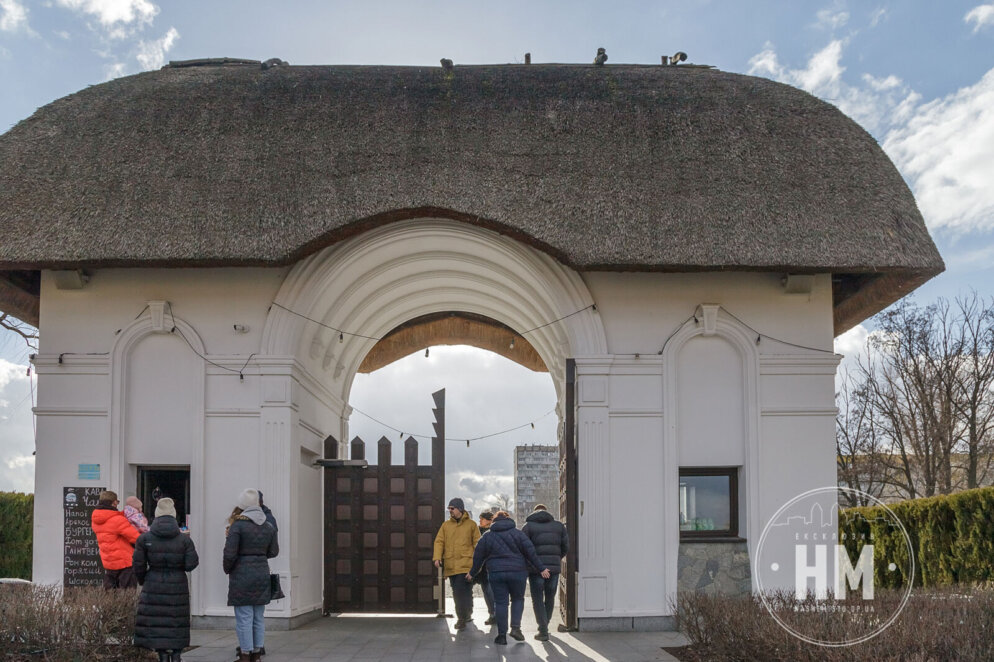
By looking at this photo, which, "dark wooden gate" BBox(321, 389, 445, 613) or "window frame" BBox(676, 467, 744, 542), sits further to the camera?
"dark wooden gate" BBox(321, 389, 445, 613)

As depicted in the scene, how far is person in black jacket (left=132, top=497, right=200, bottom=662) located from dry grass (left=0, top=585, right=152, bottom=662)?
1.56 feet

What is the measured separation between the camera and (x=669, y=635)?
42.1 ft

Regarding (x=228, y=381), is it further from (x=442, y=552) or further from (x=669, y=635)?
(x=669, y=635)

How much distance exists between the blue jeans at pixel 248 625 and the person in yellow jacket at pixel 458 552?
3.83 meters

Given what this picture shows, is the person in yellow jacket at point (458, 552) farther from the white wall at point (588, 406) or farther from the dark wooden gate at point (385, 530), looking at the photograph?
the white wall at point (588, 406)

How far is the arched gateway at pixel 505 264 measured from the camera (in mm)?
13305

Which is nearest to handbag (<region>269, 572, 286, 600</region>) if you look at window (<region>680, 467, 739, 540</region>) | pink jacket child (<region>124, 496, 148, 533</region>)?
pink jacket child (<region>124, 496, 148, 533</region>)

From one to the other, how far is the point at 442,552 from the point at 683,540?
10.3 ft

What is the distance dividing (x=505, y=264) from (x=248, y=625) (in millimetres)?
6471

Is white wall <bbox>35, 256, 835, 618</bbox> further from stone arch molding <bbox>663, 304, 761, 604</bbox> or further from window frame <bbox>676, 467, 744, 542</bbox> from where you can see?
window frame <bbox>676, 467, 744, 542</bbox>

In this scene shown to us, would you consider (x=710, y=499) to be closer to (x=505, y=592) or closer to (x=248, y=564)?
(x=505, y=592)

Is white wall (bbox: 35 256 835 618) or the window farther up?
white wall (bbox: 35 256 835 618)

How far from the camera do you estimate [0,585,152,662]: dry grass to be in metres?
9.77

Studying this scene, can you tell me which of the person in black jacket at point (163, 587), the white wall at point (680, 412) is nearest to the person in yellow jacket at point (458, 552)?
the white wall at point (680, 412)
